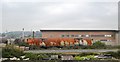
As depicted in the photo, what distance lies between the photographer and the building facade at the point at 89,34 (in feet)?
63.5

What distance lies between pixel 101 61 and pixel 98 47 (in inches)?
282

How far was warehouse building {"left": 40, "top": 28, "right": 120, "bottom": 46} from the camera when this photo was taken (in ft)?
63.4

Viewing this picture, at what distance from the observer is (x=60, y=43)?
15055 millimetres

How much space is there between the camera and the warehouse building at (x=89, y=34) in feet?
63.4

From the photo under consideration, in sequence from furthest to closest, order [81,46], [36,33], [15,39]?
1. [36,33]
2. [15,39]
3. [81,46]

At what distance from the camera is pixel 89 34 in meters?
19.8

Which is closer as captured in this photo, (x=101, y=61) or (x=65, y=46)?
(x=101, y=61)

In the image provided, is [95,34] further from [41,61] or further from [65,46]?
[41,61]

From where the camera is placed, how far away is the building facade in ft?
63.5

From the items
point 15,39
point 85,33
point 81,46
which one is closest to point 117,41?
point 85,33

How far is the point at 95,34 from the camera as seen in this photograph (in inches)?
788

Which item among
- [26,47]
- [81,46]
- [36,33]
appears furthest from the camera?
[36,33]

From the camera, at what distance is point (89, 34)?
19.8 m

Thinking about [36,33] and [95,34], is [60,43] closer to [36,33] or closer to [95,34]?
[36,33]
